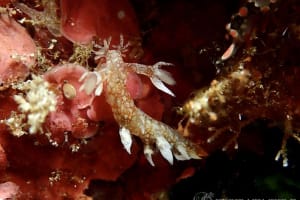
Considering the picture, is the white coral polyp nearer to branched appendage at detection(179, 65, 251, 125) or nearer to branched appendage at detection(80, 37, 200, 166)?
branched appendage at detection(80, 37, 200, 166)

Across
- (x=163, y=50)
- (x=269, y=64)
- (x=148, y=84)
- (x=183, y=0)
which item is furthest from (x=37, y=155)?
(x=269, y=64)

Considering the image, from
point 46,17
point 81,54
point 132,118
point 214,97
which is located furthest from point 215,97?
point 46,17

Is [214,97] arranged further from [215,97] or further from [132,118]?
[132,118]

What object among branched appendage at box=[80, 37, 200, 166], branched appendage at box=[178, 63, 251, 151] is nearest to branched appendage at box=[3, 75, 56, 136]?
branched appendage at box=[80, 37, 200, 166]

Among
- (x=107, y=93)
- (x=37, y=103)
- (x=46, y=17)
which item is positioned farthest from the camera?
(x=46, y=17)

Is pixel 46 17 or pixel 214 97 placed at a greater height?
pixel 46 17

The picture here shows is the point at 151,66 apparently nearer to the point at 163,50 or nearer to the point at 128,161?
the point at 163,50

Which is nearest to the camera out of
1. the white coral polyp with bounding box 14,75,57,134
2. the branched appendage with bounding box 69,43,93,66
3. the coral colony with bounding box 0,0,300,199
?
the white coral polyp with bounding box 14,75,57,134
